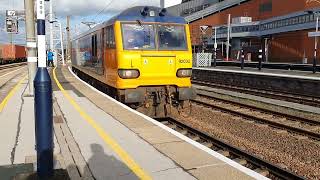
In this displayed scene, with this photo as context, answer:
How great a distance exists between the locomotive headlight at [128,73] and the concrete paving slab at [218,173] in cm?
547

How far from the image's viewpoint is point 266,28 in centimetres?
5412

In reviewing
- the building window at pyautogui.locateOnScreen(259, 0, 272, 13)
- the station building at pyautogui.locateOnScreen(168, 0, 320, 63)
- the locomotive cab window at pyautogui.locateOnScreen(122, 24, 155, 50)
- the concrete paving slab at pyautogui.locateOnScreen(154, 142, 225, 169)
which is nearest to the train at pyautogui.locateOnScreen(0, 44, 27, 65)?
the station building at pyautogui.locateOnScreen(168, 0, 320, 63)

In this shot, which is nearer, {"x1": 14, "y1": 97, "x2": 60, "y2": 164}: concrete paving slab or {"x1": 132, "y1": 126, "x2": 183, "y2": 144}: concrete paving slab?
{"x1": 14, "y1": 97, "x2": 60, "y2": 164}: concrete paving slab

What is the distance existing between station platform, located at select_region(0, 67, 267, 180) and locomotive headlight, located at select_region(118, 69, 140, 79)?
3.58 feet

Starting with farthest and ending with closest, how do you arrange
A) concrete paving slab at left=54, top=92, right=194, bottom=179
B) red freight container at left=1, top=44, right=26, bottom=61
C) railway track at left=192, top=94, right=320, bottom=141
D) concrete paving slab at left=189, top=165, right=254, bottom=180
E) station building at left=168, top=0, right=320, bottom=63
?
red freight container at left=1, top=44, right=26, bottom=61
station building at left=168, top=0, right=320, bottom=63
railway track at left=192, top=94, right=320, bottom=141
concrete paving slab at left=54, top=92, right=194, bottom=179
concrete paving slab at left=189, top=165, right=254, bottom=180

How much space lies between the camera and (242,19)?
6297 centimetres

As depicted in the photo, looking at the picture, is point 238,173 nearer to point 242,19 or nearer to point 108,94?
point 108,94

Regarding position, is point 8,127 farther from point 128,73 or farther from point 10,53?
point 10,53

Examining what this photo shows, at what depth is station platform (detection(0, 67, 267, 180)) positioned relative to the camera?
5.14m

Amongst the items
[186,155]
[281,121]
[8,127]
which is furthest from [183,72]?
[186,155]

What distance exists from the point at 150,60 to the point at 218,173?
5.99m

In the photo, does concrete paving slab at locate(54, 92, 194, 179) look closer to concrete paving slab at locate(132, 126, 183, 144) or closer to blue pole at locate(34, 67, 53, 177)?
concrete paving slab at locate(132, 126, 183, 144)

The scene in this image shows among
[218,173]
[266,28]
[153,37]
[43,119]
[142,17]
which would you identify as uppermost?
[266,28]

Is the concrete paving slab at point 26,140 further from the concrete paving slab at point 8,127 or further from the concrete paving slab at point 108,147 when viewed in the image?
the concrete paving slab at point 108,147
